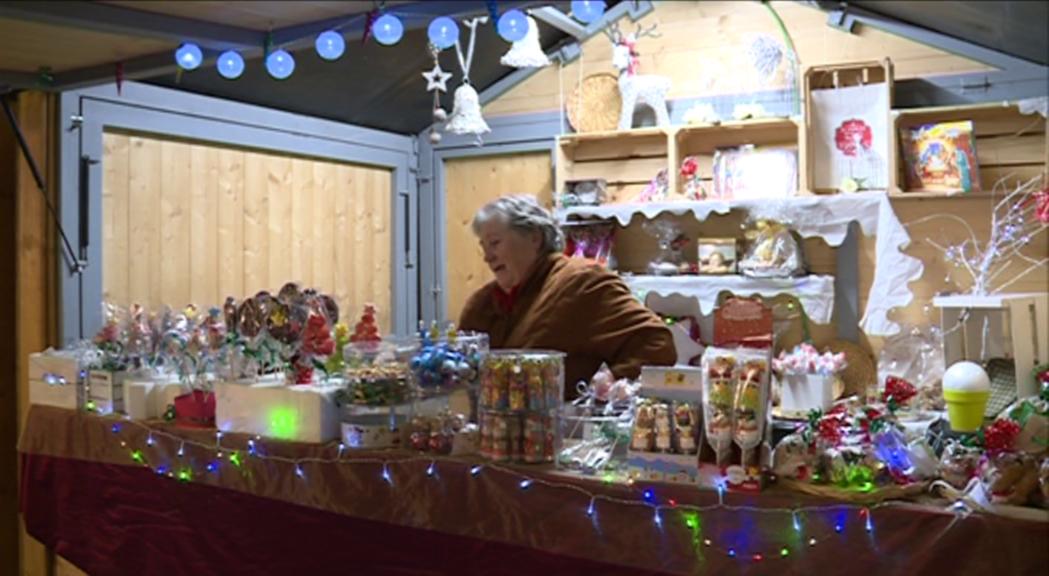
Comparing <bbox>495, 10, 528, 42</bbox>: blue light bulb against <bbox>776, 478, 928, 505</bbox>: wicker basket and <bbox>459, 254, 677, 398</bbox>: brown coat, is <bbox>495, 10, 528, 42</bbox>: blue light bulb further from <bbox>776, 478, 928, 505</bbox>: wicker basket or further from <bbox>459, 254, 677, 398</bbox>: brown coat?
<bbox>776, 478, 928, 505</bbox>: wicker basket

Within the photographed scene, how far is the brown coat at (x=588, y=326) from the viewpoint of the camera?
8.73 ft

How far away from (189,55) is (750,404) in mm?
1922

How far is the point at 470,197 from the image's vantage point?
468 centimetres

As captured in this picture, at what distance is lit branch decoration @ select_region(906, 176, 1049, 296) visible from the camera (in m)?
3.42

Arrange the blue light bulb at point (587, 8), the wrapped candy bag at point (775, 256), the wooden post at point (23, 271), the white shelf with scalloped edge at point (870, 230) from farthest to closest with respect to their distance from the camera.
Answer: the wrapped candy bag at point (775, 256)
the white shelf with scalloped edge at point (870, 230)
the wooden post at point (23, 271)
the blue light bulb at point (587, 8)

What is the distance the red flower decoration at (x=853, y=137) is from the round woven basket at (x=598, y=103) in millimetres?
970

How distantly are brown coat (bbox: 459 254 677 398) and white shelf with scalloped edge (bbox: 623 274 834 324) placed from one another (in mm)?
1042

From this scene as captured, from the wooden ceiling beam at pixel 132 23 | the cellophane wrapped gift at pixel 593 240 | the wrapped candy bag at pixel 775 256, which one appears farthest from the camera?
the cellophane wrapped gift at pixel 593 240

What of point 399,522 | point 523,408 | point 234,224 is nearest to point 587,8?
point 523,408

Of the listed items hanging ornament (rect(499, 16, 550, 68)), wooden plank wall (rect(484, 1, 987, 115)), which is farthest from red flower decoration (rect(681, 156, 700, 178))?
hanging ornament (rect(499, 16, 550, 68))

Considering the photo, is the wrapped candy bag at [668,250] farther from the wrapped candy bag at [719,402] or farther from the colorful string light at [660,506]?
the wrapped candy bag at [719,402]

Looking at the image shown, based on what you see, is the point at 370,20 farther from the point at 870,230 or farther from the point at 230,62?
the point at 870,230

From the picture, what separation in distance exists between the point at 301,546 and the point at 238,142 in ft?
6.89

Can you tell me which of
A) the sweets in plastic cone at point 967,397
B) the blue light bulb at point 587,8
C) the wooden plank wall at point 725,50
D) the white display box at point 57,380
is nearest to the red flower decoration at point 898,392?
the sweets in plastic cone at point 967,397
